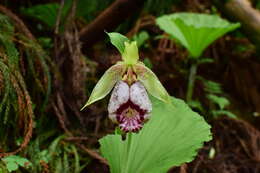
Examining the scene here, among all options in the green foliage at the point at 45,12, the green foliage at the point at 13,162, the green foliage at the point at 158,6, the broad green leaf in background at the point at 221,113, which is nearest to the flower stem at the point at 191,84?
the broad green leaf in background at the point at 221,113

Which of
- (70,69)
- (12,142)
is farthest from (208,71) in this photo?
(12,142)

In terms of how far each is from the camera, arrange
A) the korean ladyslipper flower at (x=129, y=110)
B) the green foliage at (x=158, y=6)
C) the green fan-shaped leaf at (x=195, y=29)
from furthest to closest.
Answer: the green foliage at (x=158, y=6), the green fan-shaped leaf at (x=195, y=29), the korean ladyslipper flower at (x=129, y=110)

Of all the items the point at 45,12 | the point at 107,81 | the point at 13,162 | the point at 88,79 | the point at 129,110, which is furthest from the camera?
the point at 45,12

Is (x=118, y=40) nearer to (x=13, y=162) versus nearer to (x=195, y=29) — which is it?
(x=13, y=162)

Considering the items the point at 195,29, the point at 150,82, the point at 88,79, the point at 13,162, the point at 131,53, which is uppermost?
the point at 195,29

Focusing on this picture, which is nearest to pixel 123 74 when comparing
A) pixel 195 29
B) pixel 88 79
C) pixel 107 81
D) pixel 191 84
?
pixel 107 81

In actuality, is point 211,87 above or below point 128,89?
above

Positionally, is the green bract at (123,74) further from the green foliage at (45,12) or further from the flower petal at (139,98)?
the green foliage at (45,12)
